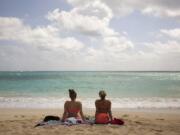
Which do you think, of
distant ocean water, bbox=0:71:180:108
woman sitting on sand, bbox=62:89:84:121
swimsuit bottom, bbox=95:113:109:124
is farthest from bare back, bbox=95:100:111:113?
distant ocean water, bbox=0:71:180:108

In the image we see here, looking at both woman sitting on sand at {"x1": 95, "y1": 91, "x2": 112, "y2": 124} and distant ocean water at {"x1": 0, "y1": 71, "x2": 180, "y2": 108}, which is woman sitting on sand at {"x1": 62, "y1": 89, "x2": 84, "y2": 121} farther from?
distant ocean water at {"x1": 0, "y1": 71, "x2": 180, "y2": 108}

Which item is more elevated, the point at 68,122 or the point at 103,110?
the point at 103,110

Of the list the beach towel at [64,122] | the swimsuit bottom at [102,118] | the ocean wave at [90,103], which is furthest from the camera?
the ocean wave at [90,103]

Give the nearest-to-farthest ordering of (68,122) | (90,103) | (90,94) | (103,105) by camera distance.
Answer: (68,122)
(103,105)
(90,103)
(90,94)

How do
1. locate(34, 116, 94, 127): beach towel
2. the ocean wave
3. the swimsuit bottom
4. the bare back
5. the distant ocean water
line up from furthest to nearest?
the distant ocean water, the ocean wave, the bare back, the swimsuit bottom, locate(34, 116, 94, 127): beach towel

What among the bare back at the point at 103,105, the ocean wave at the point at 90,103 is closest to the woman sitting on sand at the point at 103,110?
the bare back at the point at 103,105

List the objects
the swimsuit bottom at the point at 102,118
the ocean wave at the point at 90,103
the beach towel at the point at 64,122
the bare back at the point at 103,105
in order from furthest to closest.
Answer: the ocean wave at the point at 90,103 < the bare back at the point at 103,105 < the swimsuit bottom at the point at 102,118 < the beach towel at the point at 64,122

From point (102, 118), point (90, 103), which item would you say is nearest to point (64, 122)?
point (102, 118)

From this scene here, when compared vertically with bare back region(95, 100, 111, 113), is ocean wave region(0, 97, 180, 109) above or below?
below

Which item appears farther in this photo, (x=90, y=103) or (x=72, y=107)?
(x=90, y=103)

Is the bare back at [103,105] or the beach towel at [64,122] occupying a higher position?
the bare back at [103,105]

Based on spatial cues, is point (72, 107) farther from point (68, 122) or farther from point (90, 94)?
point (90, 94)

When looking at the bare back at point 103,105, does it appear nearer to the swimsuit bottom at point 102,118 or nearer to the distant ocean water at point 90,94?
the swimsuit bottom at point 102,118

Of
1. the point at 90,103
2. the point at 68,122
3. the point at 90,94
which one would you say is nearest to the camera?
the point at 68,122
